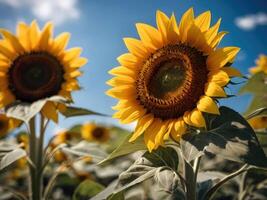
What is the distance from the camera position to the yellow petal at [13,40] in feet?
14.1

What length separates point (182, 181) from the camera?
2.67m

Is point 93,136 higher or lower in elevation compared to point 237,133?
lower

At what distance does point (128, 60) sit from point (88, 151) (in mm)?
1089

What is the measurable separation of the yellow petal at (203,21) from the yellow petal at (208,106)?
1.41 ft

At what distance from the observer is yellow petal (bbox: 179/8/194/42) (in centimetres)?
269

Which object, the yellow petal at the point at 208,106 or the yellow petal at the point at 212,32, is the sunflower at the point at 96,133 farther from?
the yellow petal at the point at 208,106

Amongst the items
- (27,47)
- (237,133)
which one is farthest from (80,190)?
(237,133)

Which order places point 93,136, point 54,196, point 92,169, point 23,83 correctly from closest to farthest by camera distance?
point 23,83 < point 54,196 < point 92,169 < point 93,136

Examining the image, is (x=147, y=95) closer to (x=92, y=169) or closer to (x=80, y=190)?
(x=80, y=190)

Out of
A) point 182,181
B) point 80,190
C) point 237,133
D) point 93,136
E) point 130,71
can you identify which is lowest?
point 93,136

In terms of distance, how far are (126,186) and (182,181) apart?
0.47m

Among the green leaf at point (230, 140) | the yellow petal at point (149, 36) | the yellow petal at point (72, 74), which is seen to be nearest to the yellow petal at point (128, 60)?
the yellow petal at point (149, 36)

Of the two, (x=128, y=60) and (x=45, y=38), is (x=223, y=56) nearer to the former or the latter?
(x=128, y=60)

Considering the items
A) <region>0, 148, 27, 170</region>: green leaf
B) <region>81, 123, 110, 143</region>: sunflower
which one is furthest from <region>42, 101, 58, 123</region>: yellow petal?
<region>81, 123, 110, 143</region>: sunflower
